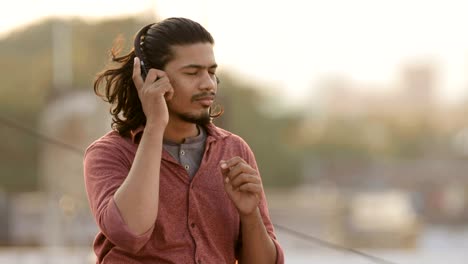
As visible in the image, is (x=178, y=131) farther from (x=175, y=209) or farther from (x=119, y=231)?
(x=119, y=231)

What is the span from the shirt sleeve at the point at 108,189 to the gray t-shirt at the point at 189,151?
0.13 metres

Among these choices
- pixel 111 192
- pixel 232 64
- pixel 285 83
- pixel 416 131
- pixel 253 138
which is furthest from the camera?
pixel 416 131

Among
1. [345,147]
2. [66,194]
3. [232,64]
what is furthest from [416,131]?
[66,194]

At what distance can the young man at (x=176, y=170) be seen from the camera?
10.9 ft

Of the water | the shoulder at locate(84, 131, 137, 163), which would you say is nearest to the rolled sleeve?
the shoulder at locate(84, 131, 137, 163)

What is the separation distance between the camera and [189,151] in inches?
140

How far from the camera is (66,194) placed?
15242 mm

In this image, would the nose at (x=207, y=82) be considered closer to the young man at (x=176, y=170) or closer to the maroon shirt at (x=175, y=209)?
the young man at (x=176, y=170)

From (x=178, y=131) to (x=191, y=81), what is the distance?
0.16 meters

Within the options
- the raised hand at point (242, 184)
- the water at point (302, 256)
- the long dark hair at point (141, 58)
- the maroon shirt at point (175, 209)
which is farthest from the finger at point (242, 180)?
the water at point (302, 256)

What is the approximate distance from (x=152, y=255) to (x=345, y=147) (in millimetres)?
55477

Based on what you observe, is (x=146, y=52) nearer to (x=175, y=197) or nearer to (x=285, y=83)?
(x=175, y=197)

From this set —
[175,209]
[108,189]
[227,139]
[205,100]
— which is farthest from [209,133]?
[108,189]

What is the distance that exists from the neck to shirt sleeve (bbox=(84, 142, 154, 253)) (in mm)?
142
